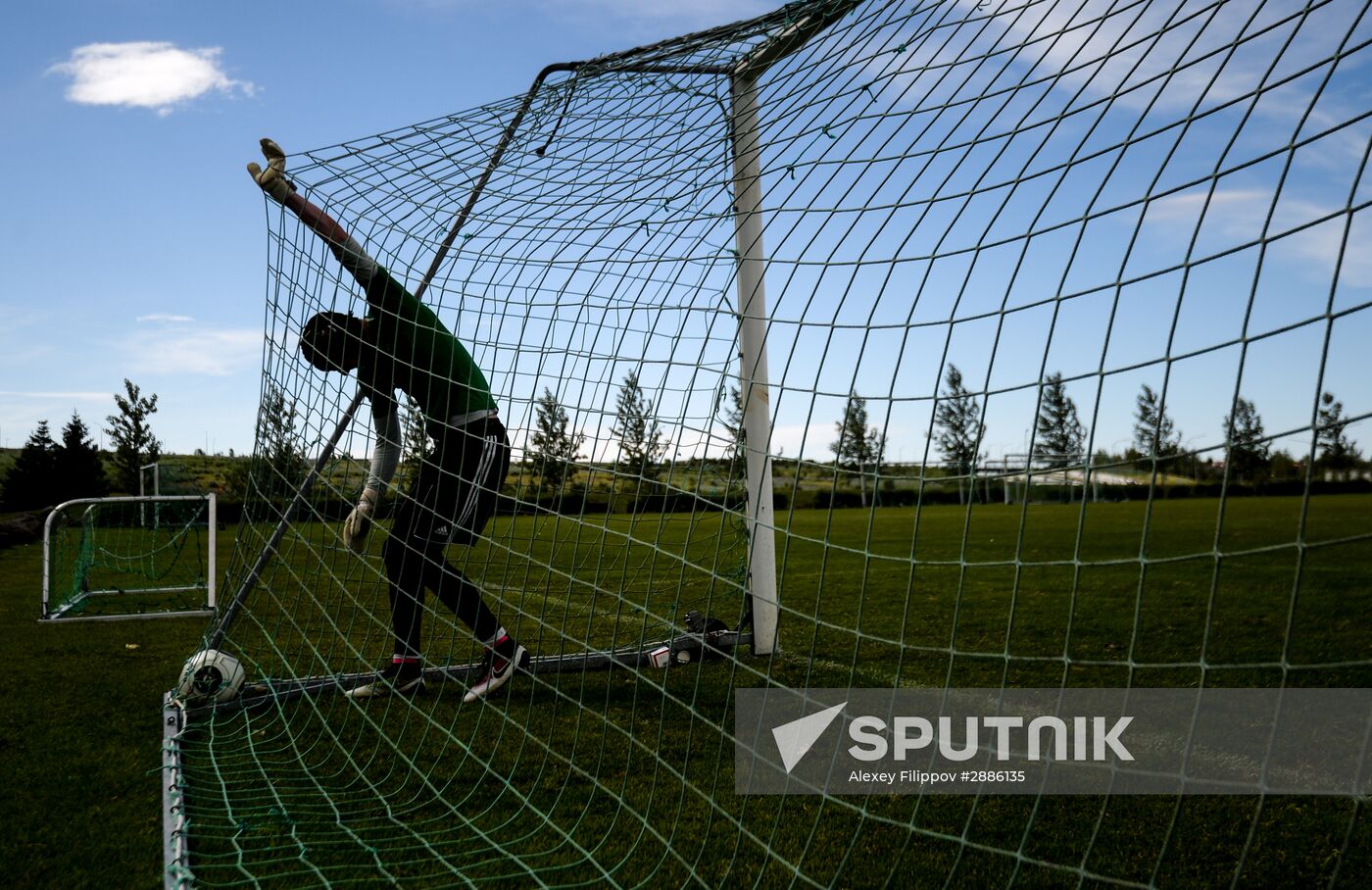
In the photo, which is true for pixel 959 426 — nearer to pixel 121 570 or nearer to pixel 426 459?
pixel 426 459

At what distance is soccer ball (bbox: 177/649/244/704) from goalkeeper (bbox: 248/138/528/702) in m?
0.47

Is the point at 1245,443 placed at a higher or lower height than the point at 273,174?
lower

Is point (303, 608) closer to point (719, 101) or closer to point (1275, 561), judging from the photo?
point (719, 101)

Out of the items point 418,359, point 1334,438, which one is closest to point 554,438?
point 418,359

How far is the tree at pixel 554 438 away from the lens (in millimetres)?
3602

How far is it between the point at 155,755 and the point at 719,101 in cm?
312

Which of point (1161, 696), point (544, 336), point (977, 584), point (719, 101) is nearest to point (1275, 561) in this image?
point (977, 584)

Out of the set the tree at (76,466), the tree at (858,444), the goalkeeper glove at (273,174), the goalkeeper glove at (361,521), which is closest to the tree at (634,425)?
the tree at (858,444)

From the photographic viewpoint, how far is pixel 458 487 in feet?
11.9

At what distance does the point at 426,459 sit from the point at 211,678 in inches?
44.5

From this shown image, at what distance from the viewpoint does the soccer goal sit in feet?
21.1

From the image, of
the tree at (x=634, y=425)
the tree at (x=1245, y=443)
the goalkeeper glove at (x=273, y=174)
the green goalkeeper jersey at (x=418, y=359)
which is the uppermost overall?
the goalkeeper glove at (x=273, y=174)

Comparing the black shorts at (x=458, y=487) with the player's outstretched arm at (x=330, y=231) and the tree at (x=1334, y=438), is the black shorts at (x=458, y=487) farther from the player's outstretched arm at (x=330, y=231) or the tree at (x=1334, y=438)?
the tree at (x=1334, y=438)

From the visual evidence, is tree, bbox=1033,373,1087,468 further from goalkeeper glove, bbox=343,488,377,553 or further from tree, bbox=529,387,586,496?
goalkeeper glove, bbox=343,488,377,553
